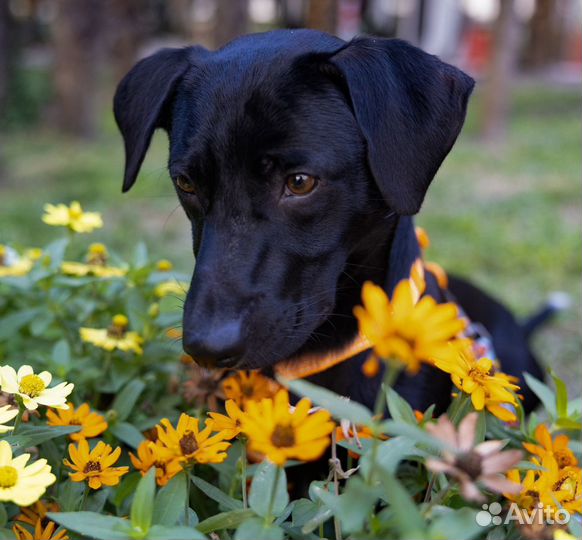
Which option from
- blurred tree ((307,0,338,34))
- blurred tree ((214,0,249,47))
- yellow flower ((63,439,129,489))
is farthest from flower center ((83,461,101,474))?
blurred tree ((214,0,249,47))

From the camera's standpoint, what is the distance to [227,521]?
1182mm

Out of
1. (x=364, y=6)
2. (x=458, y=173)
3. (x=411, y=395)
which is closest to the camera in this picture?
(x=411, y=395)

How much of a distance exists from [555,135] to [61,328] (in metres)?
8.38

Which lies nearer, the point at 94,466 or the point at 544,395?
the point at 94,466

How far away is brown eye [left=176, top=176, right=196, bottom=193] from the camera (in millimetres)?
1950

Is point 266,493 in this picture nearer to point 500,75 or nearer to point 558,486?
point 558,486

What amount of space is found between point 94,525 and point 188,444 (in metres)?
0.20

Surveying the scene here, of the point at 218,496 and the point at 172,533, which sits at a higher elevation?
the point at 172,533

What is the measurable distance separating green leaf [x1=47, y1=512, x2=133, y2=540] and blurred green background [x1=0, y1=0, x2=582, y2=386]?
1601 millimetres

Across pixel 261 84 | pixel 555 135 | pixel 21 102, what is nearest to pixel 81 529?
pixel 261 84

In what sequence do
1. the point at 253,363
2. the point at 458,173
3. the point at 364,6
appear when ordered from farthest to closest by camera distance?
the point at 364,6 < the point at 458,173 < the point at 253,363

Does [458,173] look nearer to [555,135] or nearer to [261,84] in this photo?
[555,135]

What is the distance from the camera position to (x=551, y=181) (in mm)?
7105

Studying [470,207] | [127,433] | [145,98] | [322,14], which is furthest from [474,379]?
[470,207]
